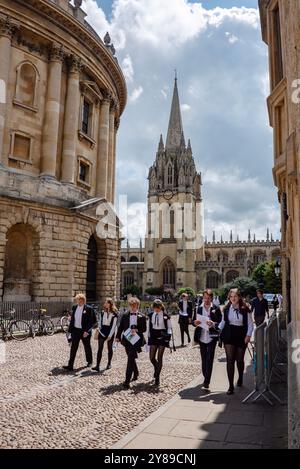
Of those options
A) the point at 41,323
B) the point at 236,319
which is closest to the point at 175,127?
the point at 41,323

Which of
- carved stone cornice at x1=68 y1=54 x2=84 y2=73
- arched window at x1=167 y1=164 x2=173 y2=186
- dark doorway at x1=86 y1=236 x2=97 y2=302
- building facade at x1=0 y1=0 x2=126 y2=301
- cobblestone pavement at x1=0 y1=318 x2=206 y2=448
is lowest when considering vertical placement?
cobblestone pavement at x1=0 y1=318 x2=206 y2=448

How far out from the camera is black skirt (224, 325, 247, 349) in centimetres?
742

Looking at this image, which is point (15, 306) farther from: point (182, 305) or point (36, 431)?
point (36, 431)

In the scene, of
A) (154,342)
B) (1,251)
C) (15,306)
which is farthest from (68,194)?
(154,342)

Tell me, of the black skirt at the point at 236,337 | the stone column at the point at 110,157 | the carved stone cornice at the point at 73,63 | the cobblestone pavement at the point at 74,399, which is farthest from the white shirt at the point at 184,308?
the carved stone cornice at the point at 73,63

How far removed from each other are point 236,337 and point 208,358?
27.5 inches

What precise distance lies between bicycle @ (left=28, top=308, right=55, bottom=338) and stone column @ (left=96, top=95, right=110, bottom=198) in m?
11.2

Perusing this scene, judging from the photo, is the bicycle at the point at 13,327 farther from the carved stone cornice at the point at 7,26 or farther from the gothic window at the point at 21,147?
the carved stone cornice at the point at 7,26

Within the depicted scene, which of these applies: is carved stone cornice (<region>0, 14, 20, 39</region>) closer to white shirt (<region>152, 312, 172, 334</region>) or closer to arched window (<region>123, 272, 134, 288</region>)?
white shirt (<region>152, 312, 172, 334</region>)

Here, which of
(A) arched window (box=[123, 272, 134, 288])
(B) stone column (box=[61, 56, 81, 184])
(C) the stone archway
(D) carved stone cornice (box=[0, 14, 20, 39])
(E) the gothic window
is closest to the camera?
(C) the stone archway

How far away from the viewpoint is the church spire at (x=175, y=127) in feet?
280

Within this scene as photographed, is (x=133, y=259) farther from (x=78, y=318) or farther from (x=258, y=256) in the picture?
(x=78, y=318)

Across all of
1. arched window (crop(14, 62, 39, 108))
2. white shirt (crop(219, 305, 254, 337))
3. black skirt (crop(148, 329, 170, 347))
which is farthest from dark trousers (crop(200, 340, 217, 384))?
arched window (crop(14, 62, 39, 108))
